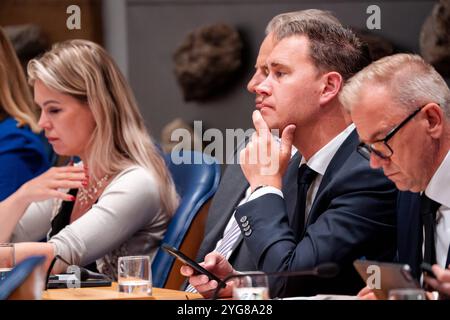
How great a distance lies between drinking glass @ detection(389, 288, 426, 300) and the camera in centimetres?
193

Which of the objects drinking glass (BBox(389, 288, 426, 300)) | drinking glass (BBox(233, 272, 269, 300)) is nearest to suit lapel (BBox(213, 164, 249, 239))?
drinking glass (BBox(233, 272, 269, 300))

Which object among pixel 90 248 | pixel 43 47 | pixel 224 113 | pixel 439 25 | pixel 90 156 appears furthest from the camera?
pixel 43 47

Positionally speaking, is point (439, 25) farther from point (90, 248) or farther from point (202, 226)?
point (90, 248)

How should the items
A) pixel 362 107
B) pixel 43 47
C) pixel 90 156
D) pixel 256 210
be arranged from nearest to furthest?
pixel 362 107 < pixel 256 210 < pixel 90 156 < pixel 43 47

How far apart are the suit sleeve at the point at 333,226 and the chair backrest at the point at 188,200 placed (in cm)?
63

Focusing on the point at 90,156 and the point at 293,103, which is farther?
the point at 90,156

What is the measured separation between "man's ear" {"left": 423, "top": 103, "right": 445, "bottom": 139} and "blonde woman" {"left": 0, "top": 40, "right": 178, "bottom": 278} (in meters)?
1.24

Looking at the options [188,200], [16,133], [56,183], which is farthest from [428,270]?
[16,133]

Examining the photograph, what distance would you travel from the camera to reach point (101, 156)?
3.45 metres

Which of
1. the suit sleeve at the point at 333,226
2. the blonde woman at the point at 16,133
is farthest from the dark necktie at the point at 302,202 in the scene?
the blonde woman at the point at 16,133

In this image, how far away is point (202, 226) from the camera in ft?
11.0

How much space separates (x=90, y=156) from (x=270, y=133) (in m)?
0.91

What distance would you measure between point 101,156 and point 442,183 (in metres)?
1.47

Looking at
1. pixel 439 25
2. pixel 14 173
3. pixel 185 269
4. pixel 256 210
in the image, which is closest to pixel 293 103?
pixel 256 210
